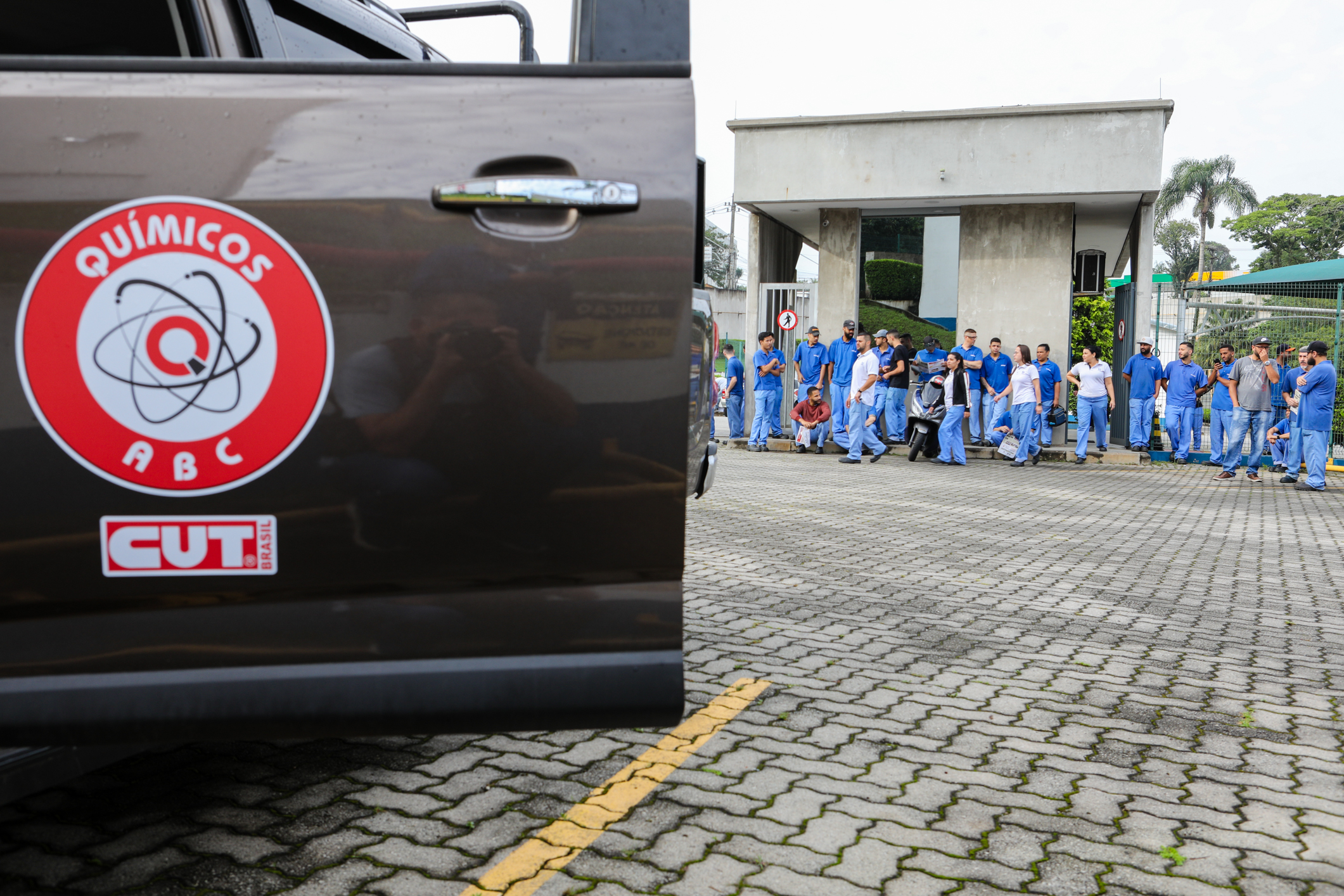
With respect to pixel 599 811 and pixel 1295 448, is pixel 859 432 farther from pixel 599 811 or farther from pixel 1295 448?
pixel 599 811

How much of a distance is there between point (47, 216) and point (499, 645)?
38.2 inches

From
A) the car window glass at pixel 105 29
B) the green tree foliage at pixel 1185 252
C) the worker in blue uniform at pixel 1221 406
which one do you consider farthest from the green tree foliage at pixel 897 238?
the green tree foliage at pixel 1185 252

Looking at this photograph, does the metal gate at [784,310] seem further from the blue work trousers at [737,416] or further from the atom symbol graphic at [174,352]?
the atom symbol graphic at [174,352]

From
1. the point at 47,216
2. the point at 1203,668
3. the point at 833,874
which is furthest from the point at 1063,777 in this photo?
Result: the point at 47,216

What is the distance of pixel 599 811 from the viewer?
2834 millimetres

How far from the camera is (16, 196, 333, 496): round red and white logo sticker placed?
161 centimetres

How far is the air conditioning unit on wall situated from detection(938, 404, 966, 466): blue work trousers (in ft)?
38.8

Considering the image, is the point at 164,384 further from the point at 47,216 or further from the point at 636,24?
the point at 636,24

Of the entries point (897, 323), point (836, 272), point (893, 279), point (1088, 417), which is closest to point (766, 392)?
point (836, 272)

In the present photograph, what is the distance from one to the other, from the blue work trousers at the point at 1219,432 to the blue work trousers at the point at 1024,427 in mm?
2455

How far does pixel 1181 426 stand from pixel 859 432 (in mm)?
5090

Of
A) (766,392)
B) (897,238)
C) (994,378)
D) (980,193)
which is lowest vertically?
(766,392)

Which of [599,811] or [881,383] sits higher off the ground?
[881,383]

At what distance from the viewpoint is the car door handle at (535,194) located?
1.68 metres
